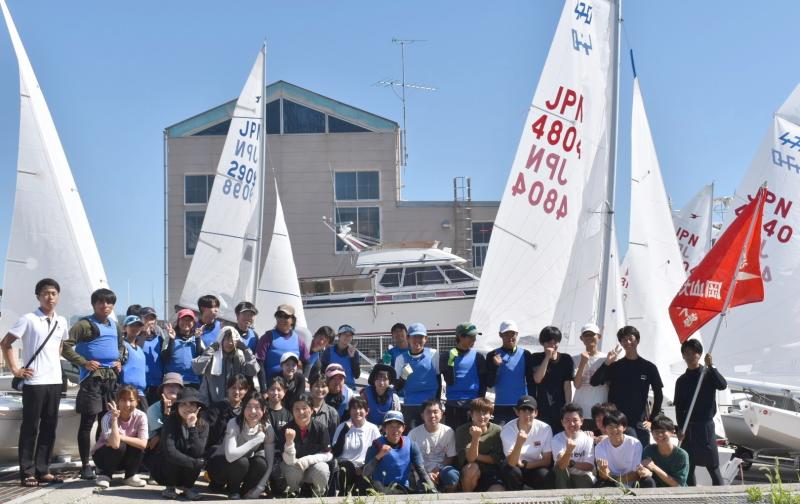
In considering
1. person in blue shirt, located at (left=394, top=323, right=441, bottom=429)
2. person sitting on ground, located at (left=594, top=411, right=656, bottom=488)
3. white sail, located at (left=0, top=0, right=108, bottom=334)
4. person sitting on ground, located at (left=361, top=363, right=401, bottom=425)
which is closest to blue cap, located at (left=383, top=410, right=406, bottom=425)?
person sitting on ground, located at (left=361, top=363, right=401, bottom=425)

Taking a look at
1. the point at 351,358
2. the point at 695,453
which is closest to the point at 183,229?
the point at 351,358

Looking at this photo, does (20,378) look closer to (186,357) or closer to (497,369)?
(186,357)

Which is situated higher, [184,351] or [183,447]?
[184,351]

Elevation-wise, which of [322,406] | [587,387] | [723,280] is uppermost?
[723,280]

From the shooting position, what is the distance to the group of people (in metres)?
7.89

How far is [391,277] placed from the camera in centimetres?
2625

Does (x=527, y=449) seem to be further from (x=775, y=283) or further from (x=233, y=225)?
(x=233, y=225)

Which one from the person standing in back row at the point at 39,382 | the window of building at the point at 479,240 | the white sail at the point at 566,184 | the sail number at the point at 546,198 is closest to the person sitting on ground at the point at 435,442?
the person standing in back row at the point at 39,382

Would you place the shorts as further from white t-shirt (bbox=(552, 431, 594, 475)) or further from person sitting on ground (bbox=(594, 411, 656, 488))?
person sitting on ground (bbox=(594, 411, 656, 488))

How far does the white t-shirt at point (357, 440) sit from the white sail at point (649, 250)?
24.0 ft

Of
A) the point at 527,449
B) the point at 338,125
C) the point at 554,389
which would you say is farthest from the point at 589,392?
the point at 338,125

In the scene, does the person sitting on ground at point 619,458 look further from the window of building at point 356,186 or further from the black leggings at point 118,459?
the window of building at point 356,186

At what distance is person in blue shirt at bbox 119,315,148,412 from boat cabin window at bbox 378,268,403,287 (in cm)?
1716

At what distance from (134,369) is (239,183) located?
1045 centimetres
